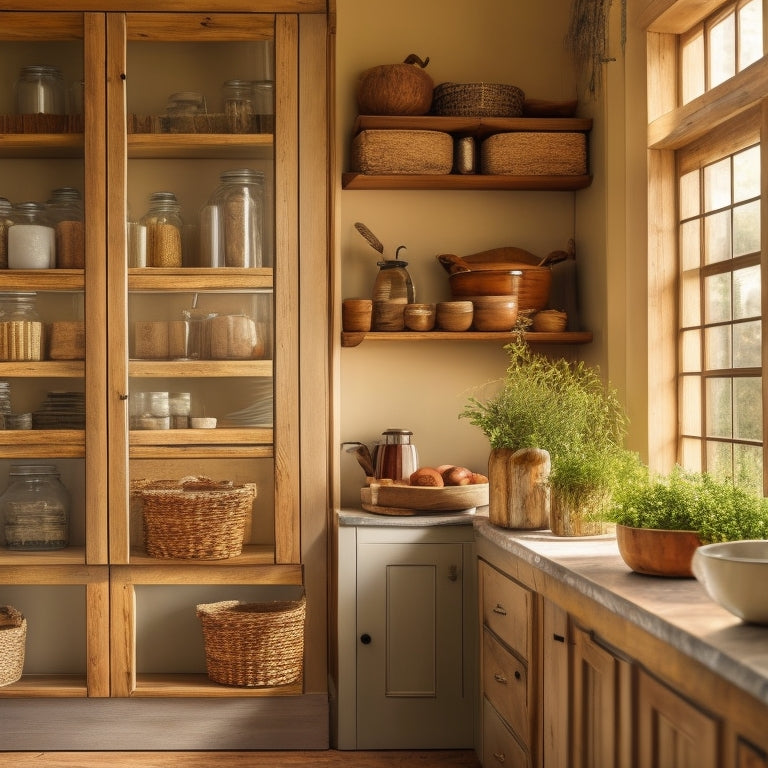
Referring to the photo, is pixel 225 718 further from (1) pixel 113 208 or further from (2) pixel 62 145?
(2) pixel 62 145

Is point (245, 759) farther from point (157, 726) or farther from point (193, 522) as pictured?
point (193, 522)

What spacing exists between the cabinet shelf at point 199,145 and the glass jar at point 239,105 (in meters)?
0.04

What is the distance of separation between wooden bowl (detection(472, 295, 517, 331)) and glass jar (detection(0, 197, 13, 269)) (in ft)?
5.35

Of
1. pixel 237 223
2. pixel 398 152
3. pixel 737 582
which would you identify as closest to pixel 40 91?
pixel 237 223

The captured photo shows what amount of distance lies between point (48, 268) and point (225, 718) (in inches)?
64.3

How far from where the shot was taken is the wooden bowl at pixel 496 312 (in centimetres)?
345

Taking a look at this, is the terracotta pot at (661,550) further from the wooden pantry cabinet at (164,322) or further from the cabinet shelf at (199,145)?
the cabinet shelf at (199,145)

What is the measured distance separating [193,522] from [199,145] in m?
1.29

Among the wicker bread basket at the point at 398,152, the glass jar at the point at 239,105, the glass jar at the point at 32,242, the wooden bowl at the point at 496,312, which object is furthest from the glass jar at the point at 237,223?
the wooden bowl at the point at 496,312

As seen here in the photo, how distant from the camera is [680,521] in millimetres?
2086

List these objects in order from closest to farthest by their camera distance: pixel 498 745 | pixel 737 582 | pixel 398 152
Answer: pixel 737 582 < pixel 498 745 < pixel 398 152

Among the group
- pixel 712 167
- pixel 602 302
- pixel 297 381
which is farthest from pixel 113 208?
pixel 712 167

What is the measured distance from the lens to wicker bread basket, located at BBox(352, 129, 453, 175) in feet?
11.3

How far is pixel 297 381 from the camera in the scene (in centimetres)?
345
